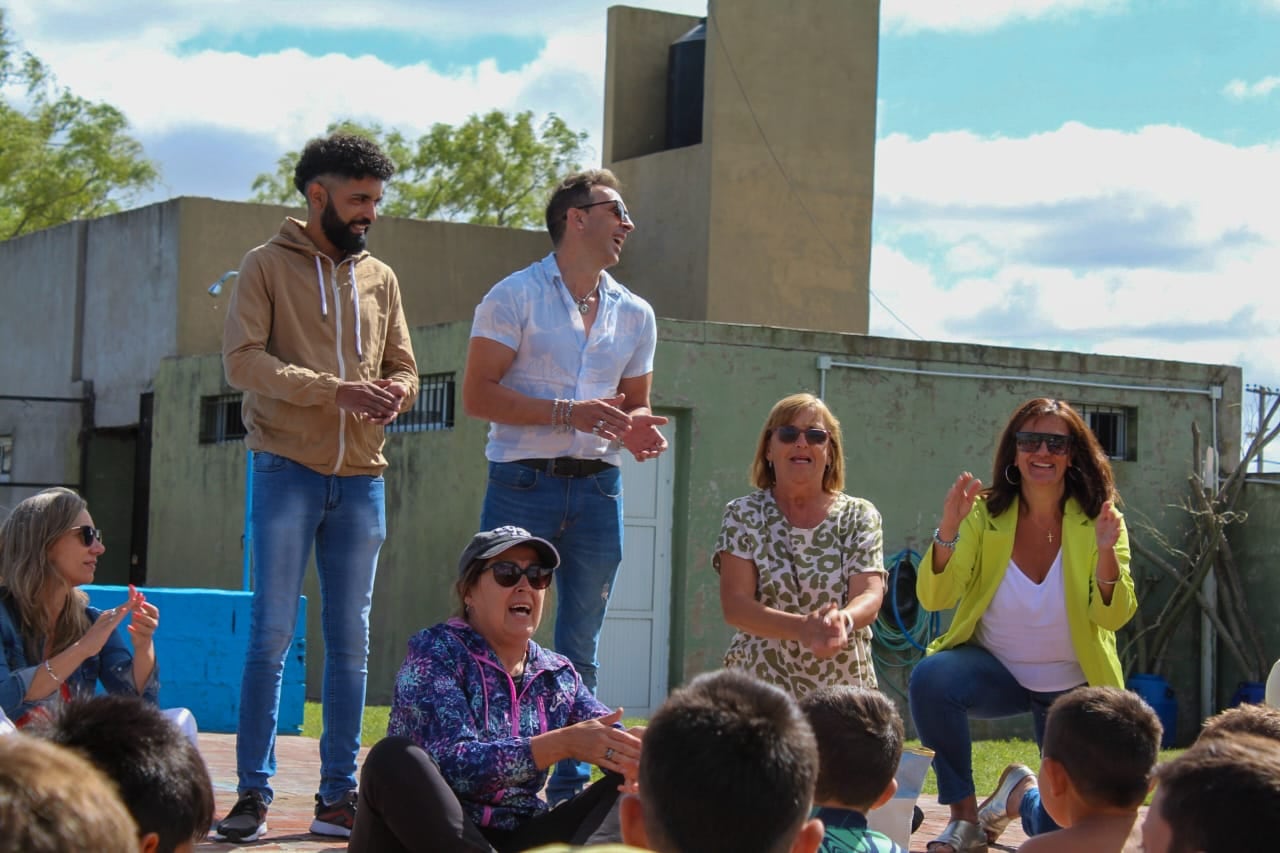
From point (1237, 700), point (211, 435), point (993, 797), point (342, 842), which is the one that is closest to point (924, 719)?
point (993, 797)

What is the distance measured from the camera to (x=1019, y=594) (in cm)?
604

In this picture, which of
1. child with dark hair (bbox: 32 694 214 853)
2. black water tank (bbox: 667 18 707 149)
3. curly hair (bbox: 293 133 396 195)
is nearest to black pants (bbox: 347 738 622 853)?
child with dark hair (bbox: 32 694 214 853)

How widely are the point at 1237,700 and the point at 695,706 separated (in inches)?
608

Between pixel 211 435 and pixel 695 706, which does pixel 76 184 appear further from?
pixel 695 706

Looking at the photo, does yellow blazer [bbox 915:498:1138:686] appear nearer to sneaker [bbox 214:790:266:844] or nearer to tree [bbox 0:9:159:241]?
sneaker [bbox 214:790:266:844]

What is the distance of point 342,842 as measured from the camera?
5.16m

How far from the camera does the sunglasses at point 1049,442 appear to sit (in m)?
6.09

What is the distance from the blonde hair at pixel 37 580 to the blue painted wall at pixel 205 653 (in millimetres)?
6133

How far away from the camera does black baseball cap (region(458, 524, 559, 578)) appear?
4.53 meters

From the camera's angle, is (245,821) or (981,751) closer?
(245,821)

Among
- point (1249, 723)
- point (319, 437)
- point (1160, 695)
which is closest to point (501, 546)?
point (319, 437)

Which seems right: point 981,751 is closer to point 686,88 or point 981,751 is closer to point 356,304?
point 356,304

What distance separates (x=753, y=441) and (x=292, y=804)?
9.80 metres

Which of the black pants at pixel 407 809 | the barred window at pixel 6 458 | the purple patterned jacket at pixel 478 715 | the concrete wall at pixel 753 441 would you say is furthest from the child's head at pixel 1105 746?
the barred window at pixel 6 458
